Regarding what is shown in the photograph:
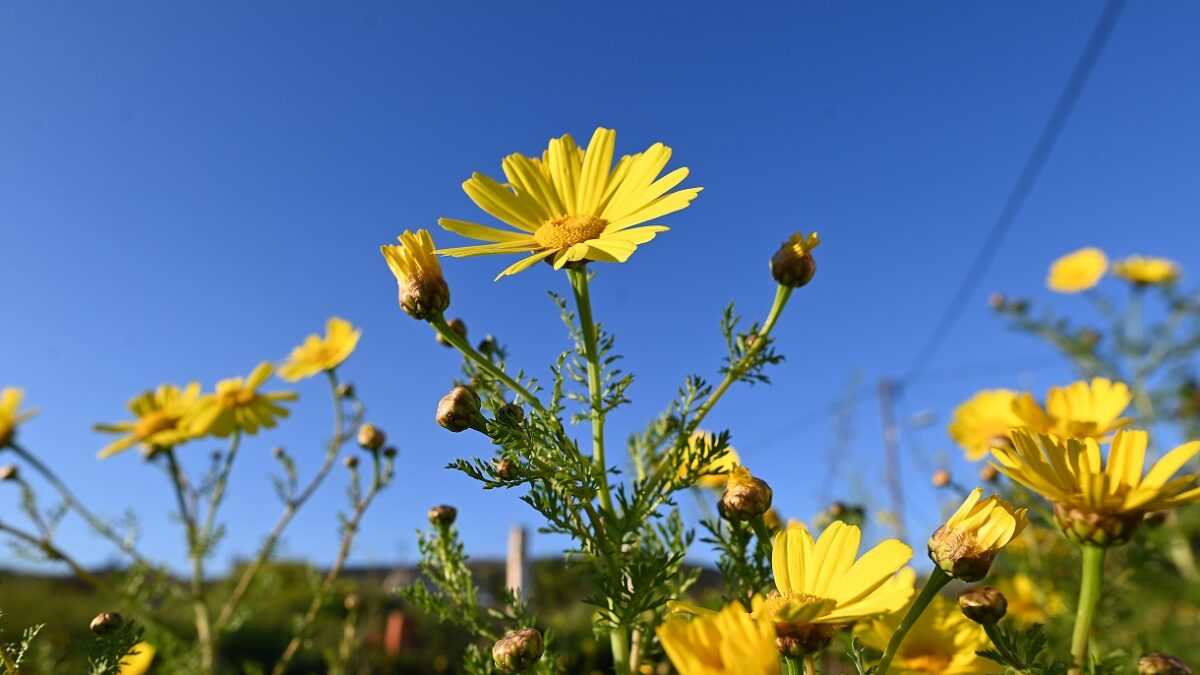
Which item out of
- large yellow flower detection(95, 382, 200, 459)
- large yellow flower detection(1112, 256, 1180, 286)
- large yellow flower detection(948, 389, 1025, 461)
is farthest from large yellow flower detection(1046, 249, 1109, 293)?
large yellow flower detection(95, 382, 200, 459)

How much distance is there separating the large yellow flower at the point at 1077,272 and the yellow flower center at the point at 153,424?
4846 mm

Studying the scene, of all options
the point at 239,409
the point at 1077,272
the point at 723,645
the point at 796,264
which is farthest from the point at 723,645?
the point at 1077,272

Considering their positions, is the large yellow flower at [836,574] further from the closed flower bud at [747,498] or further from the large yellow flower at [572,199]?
the large yellow flower at [572,199]

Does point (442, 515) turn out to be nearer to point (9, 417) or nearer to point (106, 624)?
point (106, 624)

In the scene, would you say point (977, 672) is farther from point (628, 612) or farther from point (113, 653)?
point (113, 653)

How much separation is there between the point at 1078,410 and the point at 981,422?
0.43 m

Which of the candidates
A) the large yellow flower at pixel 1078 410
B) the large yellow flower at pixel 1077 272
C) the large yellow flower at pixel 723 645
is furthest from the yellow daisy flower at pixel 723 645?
the large yellow flower at pixel 1077 272

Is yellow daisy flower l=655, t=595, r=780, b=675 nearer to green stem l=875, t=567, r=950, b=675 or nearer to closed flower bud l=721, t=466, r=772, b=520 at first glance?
green stem l=875, t=567, r=950, b=675

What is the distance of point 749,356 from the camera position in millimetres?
971

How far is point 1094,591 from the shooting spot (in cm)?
80

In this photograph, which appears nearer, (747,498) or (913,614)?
(913,614)

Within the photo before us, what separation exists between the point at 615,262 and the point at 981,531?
47cm

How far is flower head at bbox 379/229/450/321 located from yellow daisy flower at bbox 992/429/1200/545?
652 mm

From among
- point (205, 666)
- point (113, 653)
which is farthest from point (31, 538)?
point (113, 653)
